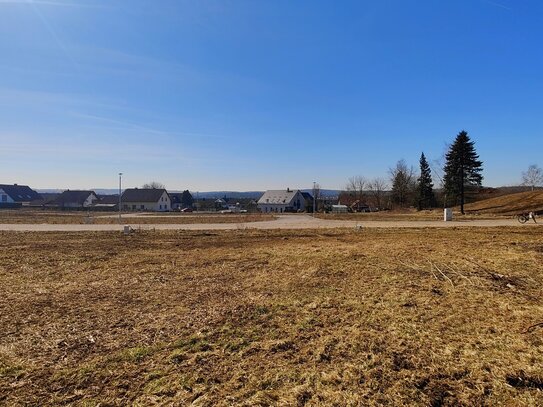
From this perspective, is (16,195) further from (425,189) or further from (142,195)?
(425,189)

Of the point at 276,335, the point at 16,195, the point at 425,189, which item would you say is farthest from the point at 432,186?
the point at 16,195

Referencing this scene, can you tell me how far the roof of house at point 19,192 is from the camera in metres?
93.2

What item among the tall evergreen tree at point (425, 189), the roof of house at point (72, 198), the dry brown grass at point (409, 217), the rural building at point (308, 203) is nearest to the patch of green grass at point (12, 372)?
the dry brown grass at point (409, 217)

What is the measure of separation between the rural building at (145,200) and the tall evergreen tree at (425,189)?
5712 centimetres

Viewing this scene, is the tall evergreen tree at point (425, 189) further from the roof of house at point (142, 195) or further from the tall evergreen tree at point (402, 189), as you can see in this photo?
the roof of house at point (142, 195)

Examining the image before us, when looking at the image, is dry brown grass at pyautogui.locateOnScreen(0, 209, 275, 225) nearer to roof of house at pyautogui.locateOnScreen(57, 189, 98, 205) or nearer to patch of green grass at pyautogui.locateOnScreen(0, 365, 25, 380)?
patch of green grass at pyautogui.locateOnScreen(0, 365, 25, 380)

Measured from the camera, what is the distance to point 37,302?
6.65 meters

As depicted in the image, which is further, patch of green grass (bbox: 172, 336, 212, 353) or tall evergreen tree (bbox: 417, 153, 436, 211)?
tall evergreen tree (bbox: 417, 153, 436, 211)

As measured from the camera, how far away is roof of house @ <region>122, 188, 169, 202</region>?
88875 millimetres

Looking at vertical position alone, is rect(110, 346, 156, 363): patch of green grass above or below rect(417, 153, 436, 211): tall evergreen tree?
below

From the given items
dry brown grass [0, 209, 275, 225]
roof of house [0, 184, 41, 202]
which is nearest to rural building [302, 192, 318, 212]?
dry brown grass [0, 209, 275, 225]

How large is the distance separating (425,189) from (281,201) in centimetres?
3733

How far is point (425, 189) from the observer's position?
213 feet

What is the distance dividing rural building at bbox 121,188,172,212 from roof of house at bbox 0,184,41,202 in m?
28.0
